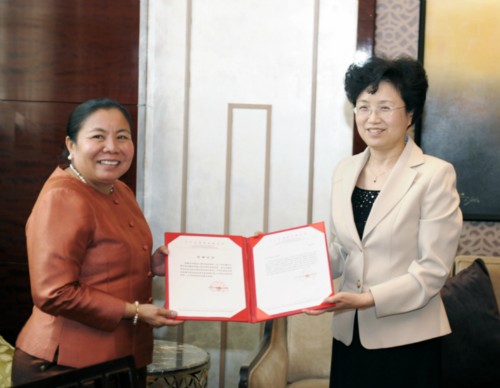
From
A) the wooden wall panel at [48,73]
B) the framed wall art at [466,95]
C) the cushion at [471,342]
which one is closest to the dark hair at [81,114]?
the wooden wall panel at [48,73]

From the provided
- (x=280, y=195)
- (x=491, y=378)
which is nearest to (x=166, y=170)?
(x=280, y=195)

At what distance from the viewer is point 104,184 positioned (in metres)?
2.05

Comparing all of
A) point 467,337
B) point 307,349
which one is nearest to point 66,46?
point 307,349

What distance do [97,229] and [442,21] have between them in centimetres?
220

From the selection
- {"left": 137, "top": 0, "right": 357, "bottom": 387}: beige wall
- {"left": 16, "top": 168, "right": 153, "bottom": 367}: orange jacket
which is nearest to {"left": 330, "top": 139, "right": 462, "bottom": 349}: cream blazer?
{"left": 16, "top": 168, "right": 153, "bottom": 367}: orange jacket

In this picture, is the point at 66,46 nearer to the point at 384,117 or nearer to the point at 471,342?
the point at 384,117

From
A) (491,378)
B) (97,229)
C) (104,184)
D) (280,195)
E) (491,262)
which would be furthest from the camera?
(280,195)

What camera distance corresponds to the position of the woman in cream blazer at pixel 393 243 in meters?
2.01

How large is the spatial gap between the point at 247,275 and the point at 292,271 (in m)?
0.16

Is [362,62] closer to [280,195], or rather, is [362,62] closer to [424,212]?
[424,212]

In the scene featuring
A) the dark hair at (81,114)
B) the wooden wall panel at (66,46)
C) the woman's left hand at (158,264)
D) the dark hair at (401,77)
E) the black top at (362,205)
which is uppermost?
the wooden wall panel at (66,46)

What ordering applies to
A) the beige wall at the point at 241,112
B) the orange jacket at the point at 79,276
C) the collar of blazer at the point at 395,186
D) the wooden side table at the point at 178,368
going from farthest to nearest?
the beige wall at the point at 241,112 < the wooden side table at the point at 178,368 < the collar of blazer at the point at 395,186 < the orange jacket at the point at 79,276

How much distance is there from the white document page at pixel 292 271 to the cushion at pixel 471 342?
1.04 metres

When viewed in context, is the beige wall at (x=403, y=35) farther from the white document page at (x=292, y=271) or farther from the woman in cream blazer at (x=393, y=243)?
the white document page at (x=292, y=271)
